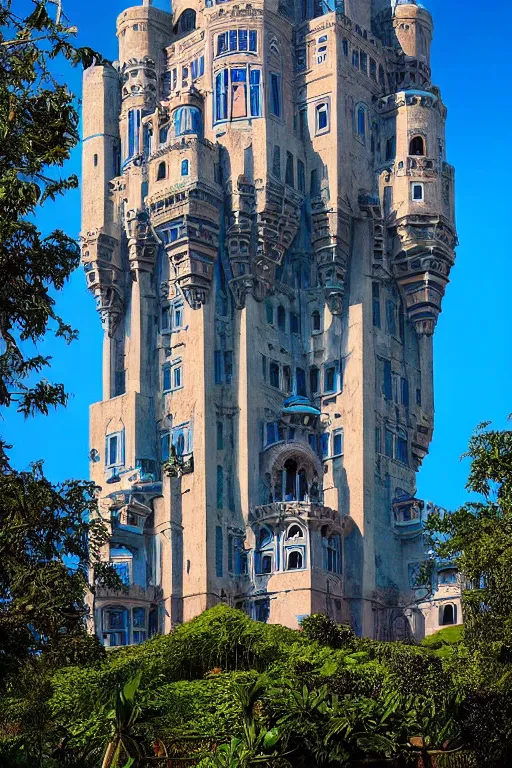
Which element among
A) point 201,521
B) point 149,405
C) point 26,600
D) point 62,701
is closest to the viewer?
point 26,600

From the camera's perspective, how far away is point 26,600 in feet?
97.3

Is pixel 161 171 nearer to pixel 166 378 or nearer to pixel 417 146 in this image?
pixel 166 378

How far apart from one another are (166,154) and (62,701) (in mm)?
42551

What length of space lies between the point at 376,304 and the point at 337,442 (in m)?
7.34

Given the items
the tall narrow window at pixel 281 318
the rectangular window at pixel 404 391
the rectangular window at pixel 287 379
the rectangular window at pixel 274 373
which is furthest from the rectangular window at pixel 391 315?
the rectangular window at pixel 274 373

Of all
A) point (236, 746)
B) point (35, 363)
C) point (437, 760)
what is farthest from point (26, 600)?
point (437, 760)

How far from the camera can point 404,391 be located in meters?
84.1

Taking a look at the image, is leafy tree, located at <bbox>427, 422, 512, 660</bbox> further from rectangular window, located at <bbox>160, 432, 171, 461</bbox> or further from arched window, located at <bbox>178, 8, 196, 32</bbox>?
arched window, located at <bbox>178, 8, 196, 32</bbox>

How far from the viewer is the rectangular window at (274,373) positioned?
267 feet

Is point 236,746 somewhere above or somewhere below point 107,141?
below

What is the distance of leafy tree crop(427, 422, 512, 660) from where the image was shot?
38.4m

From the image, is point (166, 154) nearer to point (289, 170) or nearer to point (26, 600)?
point (289, 170)

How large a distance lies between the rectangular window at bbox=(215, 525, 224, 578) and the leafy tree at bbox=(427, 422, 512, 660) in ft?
116

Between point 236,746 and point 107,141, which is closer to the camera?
point 236,746
